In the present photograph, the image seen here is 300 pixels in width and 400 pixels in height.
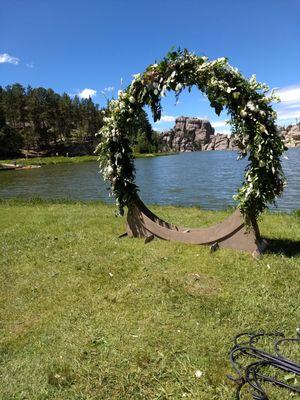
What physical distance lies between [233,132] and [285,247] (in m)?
2.93

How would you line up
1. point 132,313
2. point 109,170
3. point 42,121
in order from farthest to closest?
point 42,121 → point 109,170 → point 132,313

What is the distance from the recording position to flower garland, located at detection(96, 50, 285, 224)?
323 inches

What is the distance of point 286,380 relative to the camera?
467 cm

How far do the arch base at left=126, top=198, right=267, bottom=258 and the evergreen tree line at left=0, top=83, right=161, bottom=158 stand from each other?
82392 mm

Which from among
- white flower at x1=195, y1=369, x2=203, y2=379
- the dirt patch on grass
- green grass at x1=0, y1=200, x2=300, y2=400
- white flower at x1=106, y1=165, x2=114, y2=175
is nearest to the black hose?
green grass at x1=0, y1=200, x2=300, y2=400

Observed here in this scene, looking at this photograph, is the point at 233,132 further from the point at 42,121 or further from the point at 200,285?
the point at 42,121

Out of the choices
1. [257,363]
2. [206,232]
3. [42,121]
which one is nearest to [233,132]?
[206,232]

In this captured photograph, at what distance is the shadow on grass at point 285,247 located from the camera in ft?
28.8

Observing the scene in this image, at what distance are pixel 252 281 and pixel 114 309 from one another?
8.42ft

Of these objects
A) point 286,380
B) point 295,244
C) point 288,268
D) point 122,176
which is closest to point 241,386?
point 286,380

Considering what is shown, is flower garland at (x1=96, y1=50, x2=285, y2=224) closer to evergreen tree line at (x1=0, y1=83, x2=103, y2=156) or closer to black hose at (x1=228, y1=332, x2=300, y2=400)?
black hose at (x1=228, y1=332, x2=300, y2=400)

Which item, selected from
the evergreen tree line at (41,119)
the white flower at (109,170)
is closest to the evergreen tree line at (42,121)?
the evergreen tree line at (41,119)

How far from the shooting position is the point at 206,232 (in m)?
9.41

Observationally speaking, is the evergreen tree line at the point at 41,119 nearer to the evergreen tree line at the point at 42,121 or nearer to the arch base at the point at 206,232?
the evergreen tree line at the point at 42,121
